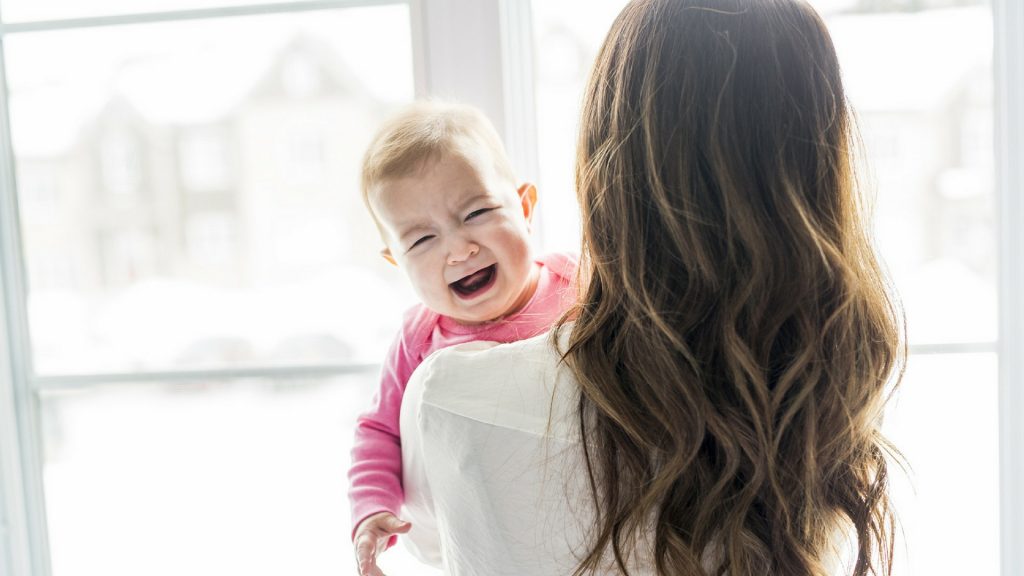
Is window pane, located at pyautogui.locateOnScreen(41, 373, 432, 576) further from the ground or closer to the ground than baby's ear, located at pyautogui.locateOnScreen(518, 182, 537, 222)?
closer to the ground

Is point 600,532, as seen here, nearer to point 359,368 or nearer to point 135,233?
point 359,368

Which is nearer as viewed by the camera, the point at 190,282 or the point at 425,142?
the point at 425,142

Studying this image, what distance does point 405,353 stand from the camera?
3.67ft

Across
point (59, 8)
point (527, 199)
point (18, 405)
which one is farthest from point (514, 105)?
point (18, 405)

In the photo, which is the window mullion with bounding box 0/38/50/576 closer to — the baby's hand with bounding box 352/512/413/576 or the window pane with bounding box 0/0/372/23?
the window pane with bounding box 0/0/372/23

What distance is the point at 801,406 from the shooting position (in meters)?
0.72

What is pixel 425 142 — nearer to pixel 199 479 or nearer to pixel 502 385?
pixel 502 385

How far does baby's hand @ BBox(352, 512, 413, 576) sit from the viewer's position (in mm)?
976

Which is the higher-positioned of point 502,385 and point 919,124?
point 919,124

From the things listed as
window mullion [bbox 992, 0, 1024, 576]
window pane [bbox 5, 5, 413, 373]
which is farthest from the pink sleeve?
window mullion [bbox 992, 0, 1024, 576]

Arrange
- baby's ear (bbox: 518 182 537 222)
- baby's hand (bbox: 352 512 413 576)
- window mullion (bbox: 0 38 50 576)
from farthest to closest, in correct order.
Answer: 1. window mullion (bbox: 0 38 50 576)
2. baby's ear (bbox: 518 182 537 222)
3. baby's hand (bbox: 352 512 413 576)

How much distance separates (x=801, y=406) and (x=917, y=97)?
0.70 metres

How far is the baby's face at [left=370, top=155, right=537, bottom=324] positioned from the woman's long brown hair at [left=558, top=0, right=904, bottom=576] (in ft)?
0.97

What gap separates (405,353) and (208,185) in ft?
1.56
